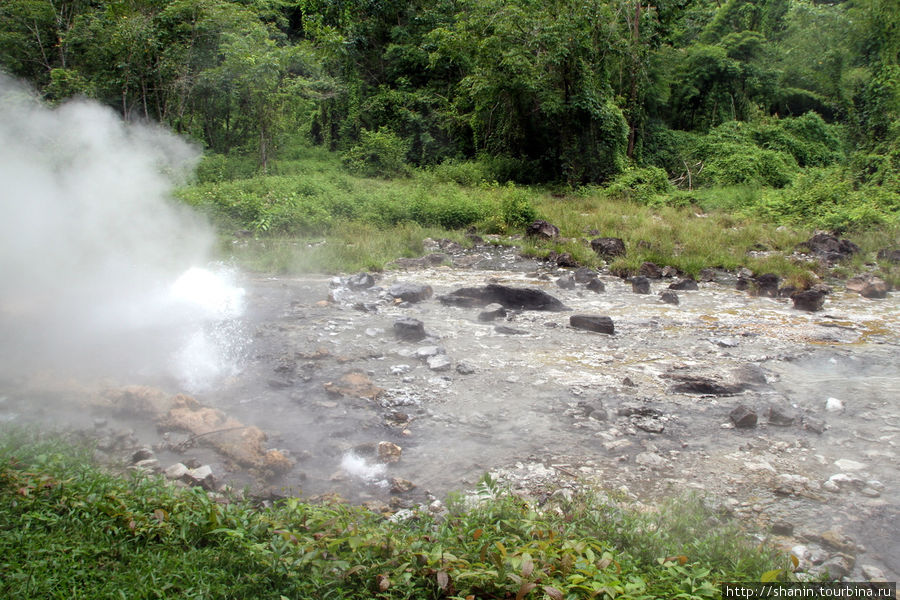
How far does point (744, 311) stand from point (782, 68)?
1926 cm

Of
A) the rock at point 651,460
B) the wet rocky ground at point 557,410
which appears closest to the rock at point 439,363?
the wet rocky ground at point 557,410

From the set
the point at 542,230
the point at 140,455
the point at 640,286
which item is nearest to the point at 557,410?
the point at 140,455

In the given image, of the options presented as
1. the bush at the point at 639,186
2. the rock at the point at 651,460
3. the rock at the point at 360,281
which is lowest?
the rock at the point at 651,460

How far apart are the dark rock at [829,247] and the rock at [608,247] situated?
3299 mm

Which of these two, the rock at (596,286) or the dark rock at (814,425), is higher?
the dark rock at (814,425)

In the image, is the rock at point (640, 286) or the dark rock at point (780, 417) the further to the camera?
the rock at point (640, 286)

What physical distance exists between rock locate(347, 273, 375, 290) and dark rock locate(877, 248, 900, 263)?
27.1 ft

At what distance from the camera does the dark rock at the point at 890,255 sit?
31.3ft

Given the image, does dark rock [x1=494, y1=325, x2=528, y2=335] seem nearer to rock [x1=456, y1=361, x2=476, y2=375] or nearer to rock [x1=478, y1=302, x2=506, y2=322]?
rock [x1=478, y1=302, x2=506, y2=322]

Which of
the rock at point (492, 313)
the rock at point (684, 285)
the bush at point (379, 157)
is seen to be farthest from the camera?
the bush at point (379, 157)

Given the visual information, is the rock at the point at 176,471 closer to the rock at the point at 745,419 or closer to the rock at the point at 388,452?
the rock at the point at 388,452

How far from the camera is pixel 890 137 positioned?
15750 millimetres

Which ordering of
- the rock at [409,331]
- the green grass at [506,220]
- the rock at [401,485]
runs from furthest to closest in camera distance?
the green grass at [506,220] < the rock at [409,331] < the rock at [401,485]

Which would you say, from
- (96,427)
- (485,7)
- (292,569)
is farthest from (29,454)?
(485,7)
